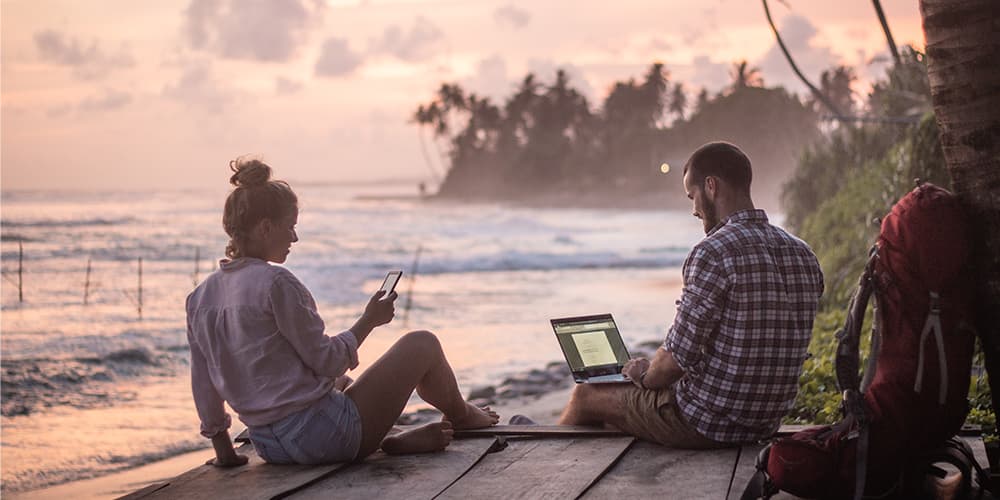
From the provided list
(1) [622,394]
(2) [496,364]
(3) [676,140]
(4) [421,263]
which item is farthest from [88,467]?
(3) [676,140]

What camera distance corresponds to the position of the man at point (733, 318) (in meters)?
4.18

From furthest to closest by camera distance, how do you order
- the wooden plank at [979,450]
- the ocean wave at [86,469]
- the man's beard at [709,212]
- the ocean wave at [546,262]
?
the ocean wave at [546,262]
the ocean wave at [86,469]
the man's beard at [709,212]
the wooden plank at [979,450]

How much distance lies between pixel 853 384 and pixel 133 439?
652cm

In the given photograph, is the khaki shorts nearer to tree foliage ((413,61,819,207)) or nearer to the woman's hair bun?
the woman's hair bun

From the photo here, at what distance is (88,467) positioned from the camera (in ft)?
25.0

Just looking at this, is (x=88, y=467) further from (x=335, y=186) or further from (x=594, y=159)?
(x=335, y=186)

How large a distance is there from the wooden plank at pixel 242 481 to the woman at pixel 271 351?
62 millimetres

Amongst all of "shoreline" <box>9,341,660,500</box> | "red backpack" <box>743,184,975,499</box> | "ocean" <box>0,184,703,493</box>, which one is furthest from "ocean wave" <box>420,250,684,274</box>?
"red backpack" <box>743,184,975,499</box>

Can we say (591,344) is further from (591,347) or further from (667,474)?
(667,474)

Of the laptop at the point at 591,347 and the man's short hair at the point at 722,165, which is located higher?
the man's short hair at the point at 722,165

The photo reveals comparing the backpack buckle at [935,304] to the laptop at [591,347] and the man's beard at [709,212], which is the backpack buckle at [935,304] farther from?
the laptop at [591,347]

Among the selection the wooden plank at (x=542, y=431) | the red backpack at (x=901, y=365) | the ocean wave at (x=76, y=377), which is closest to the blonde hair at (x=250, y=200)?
the wooden plank at (x=542, y=431)

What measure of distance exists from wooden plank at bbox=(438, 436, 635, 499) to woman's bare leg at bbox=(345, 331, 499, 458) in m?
0.33

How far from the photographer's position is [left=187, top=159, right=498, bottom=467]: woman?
423 centimetres
